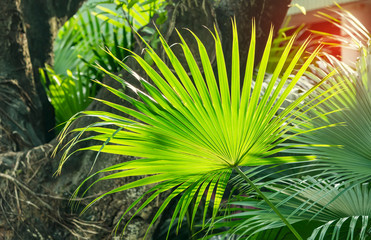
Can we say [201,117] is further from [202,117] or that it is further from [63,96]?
[63,96]

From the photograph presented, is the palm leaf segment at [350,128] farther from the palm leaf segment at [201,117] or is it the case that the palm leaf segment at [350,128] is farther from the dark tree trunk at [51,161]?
the dark tree trunk at [51,161]

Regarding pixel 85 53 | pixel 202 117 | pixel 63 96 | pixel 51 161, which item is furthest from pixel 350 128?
pixel 85 53

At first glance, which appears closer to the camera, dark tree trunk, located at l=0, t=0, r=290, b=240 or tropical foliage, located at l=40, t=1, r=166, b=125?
dark tree trunk, located at l=0, t=0, r=290, b=240

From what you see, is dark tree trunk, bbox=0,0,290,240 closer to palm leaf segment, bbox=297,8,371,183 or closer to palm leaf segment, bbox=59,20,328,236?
Result: palm leaf segment, bbox=297,8,371,183

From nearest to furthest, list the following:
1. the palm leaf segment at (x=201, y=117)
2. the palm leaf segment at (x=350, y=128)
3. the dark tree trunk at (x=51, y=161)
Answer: the palm leaf segment at (x=201, y=117), the palm leaf segment at (x=350, y=128), the dark tree trunk at (x=51, y=161)

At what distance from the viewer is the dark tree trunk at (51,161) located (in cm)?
189

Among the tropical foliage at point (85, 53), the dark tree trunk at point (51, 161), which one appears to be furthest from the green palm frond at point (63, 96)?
the dark tree trunk at point (51, 161)

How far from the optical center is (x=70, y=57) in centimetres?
372

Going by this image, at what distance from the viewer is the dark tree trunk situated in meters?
1.89

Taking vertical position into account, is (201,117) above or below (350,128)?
above

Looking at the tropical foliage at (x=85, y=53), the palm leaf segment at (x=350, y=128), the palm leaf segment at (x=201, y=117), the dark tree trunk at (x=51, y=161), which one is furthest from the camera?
the tropical foliage at (x=85, y=53)

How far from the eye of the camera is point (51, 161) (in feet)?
6.74

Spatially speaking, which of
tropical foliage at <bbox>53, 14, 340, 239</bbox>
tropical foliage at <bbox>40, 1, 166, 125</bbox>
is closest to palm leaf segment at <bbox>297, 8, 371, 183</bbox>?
tropical foliage at <bbox>53, 14, 340, 239</bbox>

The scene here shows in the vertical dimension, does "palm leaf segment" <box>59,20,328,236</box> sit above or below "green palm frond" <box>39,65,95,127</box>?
above
